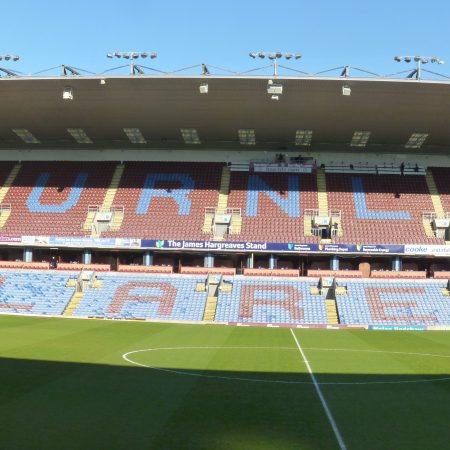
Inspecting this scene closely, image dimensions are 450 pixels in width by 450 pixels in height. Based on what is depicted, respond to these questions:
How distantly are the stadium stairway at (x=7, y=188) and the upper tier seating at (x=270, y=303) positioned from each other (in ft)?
73.9

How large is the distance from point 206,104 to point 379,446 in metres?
37.4

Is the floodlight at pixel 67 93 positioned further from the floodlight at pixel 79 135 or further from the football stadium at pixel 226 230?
the floodlight at pixel 79 135

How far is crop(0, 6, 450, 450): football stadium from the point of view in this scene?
20.2 meters

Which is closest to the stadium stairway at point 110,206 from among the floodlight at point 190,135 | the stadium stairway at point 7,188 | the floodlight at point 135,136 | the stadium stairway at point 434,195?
the floodlight at point 135,136

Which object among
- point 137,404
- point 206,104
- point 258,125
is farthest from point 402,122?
point 137,404

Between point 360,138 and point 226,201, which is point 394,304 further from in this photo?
point 226,201

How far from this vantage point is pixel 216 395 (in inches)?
513

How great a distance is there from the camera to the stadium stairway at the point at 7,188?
49.2 metres

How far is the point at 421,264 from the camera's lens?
4716 centimetres

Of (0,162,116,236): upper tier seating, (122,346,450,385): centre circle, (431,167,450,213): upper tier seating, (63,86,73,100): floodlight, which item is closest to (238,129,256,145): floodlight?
(0,162,116,236): upper tier seating

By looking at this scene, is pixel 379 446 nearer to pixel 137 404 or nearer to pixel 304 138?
pixel 137 404

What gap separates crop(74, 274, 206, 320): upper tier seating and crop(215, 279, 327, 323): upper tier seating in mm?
2136

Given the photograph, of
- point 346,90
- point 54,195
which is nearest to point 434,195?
point 346,90

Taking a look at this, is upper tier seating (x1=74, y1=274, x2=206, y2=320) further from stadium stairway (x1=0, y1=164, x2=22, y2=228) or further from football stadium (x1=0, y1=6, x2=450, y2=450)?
stadium stairway (x1=0, y1=164, x2=22, y2=228)
